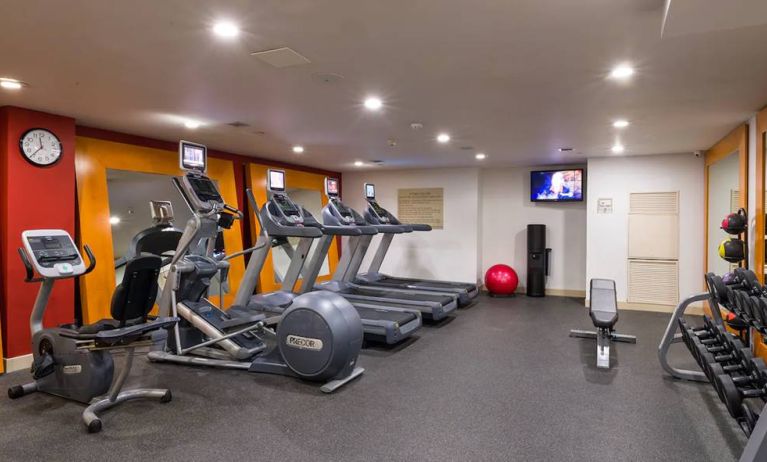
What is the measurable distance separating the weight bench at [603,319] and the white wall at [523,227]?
8.71 feet

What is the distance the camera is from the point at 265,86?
3291 mm

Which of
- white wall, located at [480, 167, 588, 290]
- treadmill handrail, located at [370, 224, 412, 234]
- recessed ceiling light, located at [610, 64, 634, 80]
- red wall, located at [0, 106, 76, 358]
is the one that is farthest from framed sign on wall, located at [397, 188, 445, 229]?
red wall, located at [0, 106, 76, 358]

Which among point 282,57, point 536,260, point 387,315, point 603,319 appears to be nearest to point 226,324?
point 387,315

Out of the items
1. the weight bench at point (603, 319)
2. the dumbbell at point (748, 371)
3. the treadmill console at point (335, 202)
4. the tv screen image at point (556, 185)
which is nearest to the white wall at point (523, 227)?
the tv screen image at point (556, 185)

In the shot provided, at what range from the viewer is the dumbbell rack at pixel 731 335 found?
181 centimetres

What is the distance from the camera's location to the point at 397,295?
6195 mm

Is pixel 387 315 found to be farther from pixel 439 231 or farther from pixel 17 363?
pixel 439 231

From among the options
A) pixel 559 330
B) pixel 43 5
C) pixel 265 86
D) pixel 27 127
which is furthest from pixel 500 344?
pixel 27 127

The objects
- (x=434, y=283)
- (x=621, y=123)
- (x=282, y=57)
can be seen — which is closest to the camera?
(x=282, y=57)

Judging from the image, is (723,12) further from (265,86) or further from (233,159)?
(233,159)

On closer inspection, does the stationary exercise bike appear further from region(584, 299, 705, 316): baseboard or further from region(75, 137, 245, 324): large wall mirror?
region(584, 299, 705, 316): baseboard

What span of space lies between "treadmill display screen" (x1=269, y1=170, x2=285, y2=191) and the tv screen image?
177 inches

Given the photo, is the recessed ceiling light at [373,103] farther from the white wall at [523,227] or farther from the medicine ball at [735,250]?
the white wall at [523,227]

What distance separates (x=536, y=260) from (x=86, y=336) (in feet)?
21.1
